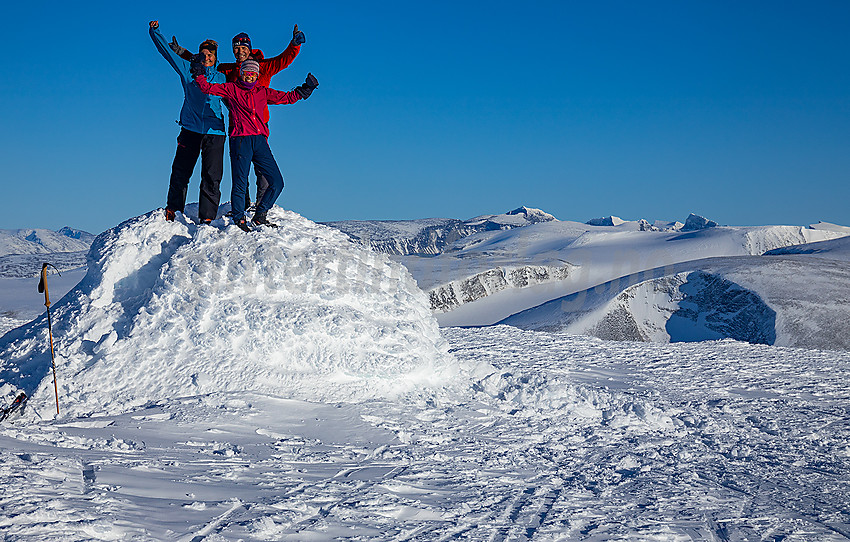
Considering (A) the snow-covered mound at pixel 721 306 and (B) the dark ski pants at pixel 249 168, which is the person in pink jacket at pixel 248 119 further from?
(A) the snow-covered mound at pixel 721 306

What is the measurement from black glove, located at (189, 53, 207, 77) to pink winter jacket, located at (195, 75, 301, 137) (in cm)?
5

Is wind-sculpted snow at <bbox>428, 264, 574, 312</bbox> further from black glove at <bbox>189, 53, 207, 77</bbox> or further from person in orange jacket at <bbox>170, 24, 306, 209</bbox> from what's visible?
black glove at <bbox>189, 53, 207, 77</bbox>

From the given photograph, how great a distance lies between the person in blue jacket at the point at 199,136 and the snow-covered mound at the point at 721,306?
909 inches

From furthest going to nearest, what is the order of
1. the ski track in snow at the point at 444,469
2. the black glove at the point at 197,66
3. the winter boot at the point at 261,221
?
the winter boot at the point at 261,221, the black glove at the point at 197,66, the ski track in snow at the point at 444,469

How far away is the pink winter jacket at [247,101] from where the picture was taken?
19.8ft

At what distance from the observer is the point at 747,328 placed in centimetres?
2736

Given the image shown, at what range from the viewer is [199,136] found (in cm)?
631

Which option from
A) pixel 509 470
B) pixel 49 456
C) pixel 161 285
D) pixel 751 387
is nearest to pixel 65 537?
pixel 49 456

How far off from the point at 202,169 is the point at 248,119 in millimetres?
774

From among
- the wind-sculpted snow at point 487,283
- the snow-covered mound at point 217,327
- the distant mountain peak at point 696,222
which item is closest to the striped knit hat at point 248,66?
the snow-covered mound at point 217,327

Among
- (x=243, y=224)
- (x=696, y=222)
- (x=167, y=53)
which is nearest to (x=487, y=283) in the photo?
(x=243, y=224)

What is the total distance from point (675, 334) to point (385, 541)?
2925cm

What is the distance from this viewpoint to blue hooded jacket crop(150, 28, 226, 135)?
6.00 meters

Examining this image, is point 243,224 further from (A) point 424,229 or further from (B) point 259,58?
(A) point 424,229
